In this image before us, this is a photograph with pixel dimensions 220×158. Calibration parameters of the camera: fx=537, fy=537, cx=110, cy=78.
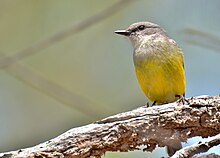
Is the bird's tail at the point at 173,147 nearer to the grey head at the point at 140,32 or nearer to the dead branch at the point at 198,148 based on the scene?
the dead branch at the point at 198,148

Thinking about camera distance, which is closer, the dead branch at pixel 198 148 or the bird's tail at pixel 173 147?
the dead branch at pixel 198 148

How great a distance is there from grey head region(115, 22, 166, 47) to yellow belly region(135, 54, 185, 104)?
0.58m

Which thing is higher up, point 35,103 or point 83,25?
point 35,103

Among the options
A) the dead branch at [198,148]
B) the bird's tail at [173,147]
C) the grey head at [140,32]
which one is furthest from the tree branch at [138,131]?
the grey head at [140,32]

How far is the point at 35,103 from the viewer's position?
24.7 feet

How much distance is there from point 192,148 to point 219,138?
0.24 meters

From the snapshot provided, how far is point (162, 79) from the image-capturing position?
479cm

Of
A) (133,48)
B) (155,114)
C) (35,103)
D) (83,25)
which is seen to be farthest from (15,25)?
(83,25)

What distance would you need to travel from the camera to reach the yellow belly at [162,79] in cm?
479

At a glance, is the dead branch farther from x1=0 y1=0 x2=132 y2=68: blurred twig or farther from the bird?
the bird

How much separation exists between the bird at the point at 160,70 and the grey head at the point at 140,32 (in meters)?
0.20

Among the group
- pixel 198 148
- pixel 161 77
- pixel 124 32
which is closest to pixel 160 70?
pixel 161 77

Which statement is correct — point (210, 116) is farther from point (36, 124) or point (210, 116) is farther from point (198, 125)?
point (36, 124)

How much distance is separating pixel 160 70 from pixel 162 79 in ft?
0.29
